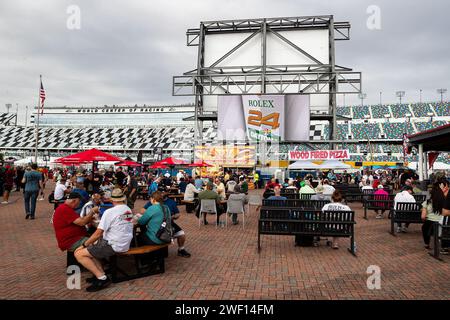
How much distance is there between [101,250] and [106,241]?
14 cm

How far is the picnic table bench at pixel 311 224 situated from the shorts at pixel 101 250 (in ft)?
10.0

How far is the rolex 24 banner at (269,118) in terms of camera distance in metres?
28.5

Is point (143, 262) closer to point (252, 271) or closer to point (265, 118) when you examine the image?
point (252, 271)

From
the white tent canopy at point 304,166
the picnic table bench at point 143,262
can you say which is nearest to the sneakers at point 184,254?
the picnic table bench at point 143,262

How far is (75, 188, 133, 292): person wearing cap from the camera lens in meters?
4.64

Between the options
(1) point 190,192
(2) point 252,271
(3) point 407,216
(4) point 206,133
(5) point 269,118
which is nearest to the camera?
(2) point 252,271

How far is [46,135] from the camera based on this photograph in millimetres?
81000

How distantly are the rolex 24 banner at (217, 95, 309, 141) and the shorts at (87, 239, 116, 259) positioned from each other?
24226mm

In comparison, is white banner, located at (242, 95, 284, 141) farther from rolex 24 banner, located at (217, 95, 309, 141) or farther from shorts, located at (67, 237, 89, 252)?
shorts, located at (67, 237, 89, 252)

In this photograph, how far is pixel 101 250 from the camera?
185 inches

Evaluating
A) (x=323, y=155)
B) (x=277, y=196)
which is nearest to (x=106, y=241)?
(x=277, y=196)
